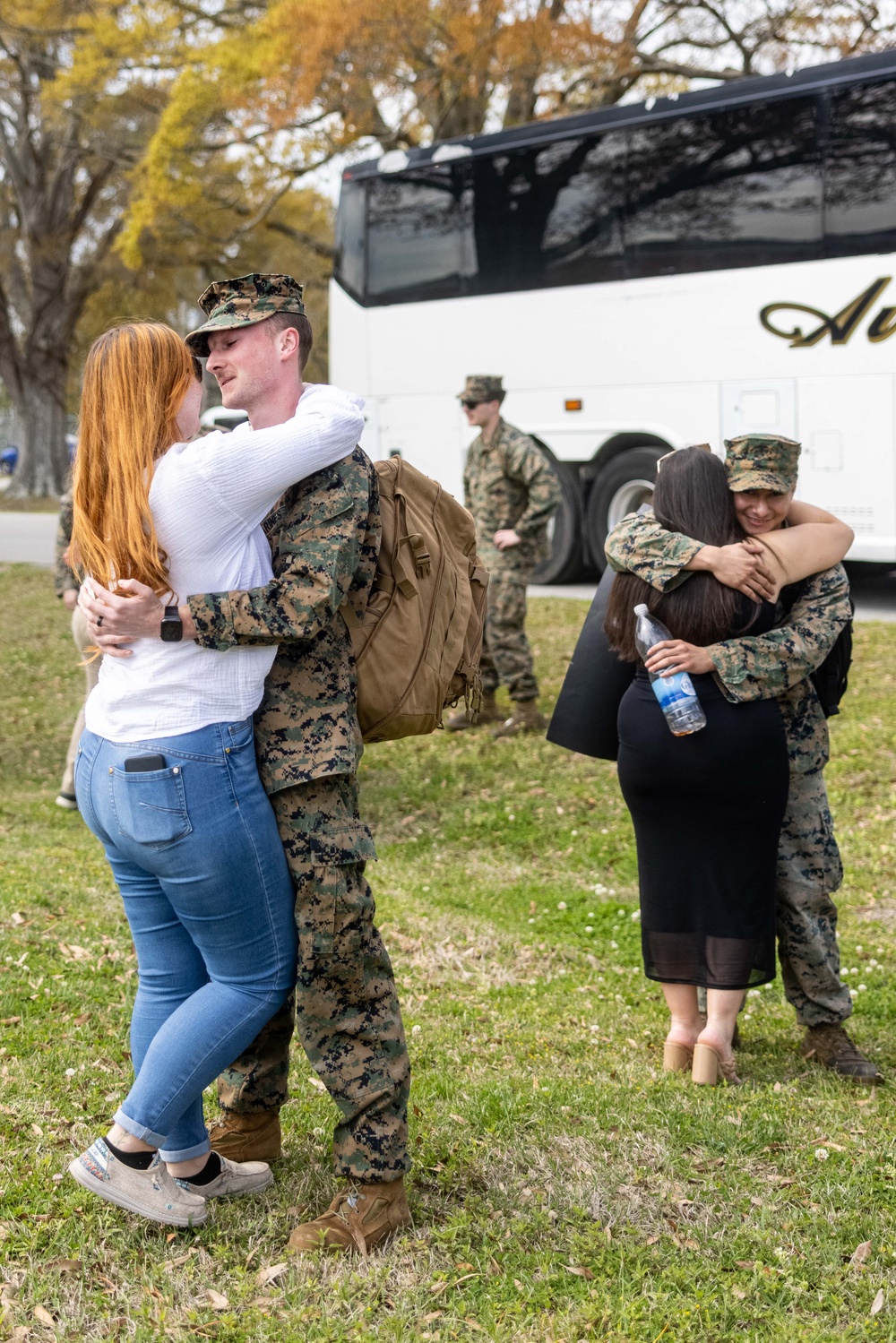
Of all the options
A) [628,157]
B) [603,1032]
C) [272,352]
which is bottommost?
[603,1032]

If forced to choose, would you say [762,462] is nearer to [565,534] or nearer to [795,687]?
[795,687]

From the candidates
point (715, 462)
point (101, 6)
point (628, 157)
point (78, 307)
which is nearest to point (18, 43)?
point (101, 6)

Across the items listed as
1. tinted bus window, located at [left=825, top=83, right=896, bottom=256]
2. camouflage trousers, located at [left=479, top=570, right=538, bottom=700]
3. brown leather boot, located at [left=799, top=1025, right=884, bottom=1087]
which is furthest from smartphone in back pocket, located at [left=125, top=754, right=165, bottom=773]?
tinted bus window, located at [left=825, top=83, right=896, bottom=256]

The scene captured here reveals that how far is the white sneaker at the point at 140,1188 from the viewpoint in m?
2.83

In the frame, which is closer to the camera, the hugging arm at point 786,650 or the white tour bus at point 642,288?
the hugging arm at point 786,650

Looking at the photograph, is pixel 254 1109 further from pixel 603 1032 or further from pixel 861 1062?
pixel 861 1062

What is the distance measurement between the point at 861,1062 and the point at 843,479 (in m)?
7.84

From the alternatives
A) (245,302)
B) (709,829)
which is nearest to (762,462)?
(709,829)

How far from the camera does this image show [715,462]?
155 inches

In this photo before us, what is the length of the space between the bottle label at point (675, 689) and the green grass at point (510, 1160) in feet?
3.72

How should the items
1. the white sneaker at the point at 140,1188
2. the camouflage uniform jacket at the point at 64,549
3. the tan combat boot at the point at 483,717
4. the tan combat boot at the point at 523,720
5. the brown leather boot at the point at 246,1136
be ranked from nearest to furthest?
the white sneaker at the point at 140,1188 → the brown leather boot at the point at 246,1136 → the camouflage uniform jacket at the point at 64,549 → the tan combat boot at the point at 523,720 → the tan combat boot at the point at 483,717

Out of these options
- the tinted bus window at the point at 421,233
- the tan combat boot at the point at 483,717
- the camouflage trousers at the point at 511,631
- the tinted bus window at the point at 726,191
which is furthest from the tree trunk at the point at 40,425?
the camouflage trousers at the point at 511,631

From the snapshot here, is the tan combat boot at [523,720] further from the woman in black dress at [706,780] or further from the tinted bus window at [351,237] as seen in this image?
the tinted bus window at [351,237]

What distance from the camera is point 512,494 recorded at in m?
8.91
